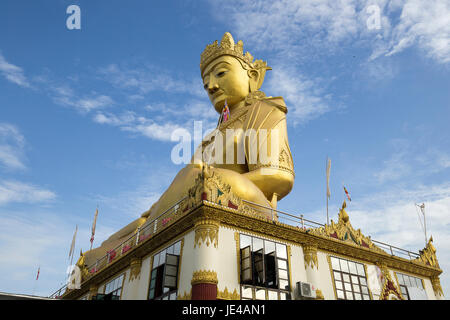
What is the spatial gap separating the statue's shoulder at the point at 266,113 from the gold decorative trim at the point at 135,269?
11.7 metres

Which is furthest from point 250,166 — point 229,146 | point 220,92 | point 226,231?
point 226,231

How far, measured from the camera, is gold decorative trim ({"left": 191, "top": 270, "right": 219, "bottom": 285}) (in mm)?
13992

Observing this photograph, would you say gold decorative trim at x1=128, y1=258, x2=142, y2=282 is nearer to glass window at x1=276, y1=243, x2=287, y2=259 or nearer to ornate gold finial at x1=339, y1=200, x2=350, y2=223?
glass window at x1=276, y1=243, x2=287, y2=259

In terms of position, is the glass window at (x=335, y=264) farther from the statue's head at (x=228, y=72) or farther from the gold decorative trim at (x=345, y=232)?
the statue's head at (x=228, y=72)

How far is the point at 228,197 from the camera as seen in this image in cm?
1641

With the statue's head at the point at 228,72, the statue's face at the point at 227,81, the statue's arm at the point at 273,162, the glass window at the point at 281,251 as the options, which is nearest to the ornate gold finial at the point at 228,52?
the statue's head at the point at 228,72

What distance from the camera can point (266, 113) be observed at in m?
26.8

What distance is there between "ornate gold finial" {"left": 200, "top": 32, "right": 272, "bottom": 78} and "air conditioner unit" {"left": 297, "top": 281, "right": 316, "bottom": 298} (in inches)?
759

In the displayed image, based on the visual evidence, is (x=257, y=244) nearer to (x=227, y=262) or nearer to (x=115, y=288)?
(x=227, y=262)

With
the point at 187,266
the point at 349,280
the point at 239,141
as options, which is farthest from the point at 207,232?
the point at 239,141

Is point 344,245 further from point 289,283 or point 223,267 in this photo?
point 223,267

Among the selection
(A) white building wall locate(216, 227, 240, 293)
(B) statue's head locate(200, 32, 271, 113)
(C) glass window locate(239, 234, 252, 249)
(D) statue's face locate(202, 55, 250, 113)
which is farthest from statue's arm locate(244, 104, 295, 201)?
(A) white building wall locate(216, 227, 240, 293)

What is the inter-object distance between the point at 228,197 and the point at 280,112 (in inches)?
482

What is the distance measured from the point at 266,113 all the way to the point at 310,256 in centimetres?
1177
